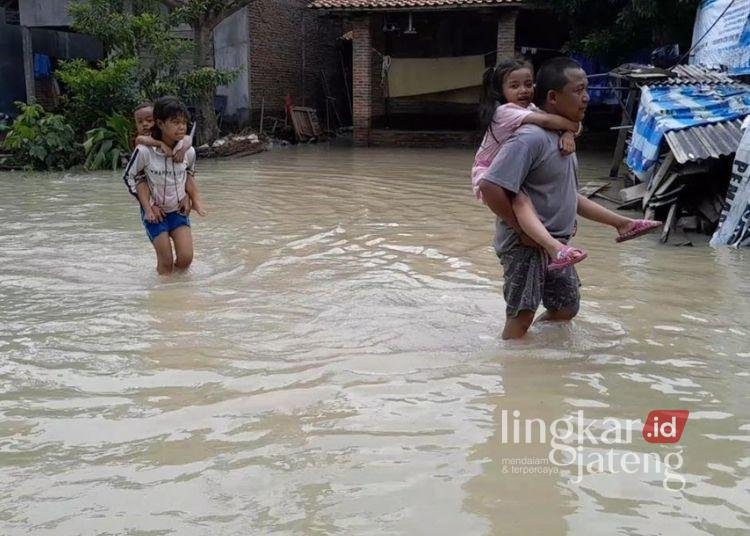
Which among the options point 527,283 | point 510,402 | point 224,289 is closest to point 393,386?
point 510,402

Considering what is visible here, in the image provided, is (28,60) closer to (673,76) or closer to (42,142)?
(42,142)

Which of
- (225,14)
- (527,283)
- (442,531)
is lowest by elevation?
(442,531)

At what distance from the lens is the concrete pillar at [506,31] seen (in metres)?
19.8

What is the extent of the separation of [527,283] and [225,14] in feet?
51.2

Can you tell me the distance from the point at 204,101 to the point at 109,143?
133 inches

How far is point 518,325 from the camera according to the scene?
4.15 m

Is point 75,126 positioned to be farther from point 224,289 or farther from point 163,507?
point 163,507

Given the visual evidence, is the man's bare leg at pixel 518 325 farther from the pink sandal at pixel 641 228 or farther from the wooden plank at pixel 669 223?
the wooden plank at pixel 669 223

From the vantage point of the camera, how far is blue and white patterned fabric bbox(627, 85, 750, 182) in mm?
8344

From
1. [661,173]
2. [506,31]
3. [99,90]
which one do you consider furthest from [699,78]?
[99,90]

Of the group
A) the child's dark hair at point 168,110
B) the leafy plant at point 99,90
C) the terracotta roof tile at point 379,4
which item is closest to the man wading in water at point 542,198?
the child's dark hair at point 168,110

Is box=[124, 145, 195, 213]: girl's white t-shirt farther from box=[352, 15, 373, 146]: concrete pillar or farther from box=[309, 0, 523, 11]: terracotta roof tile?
box=[352, 15, 373, 146]: concrete pillar

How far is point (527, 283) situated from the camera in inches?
152

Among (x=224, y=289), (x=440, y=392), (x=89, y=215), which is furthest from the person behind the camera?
(x=89, y=215)
